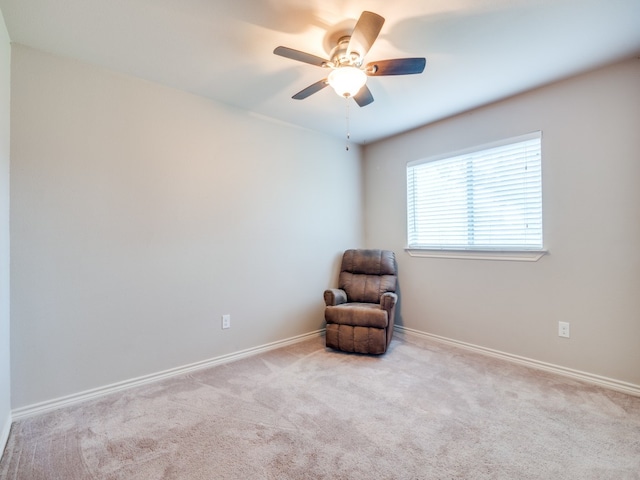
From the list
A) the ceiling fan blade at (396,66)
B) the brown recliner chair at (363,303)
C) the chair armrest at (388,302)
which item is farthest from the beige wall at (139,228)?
the ceiling fan blade at (396,66)

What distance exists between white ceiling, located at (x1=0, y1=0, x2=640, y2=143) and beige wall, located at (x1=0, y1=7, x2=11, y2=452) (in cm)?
22

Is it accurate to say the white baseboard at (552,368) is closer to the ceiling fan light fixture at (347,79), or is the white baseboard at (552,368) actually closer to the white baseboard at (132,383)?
the white baseboard at (132,383)

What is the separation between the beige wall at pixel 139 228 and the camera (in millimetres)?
1987

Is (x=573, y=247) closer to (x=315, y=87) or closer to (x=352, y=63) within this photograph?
(x=352, y=63)

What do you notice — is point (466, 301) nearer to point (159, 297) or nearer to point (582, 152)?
point (582, 152)

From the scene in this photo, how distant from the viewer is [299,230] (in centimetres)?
338

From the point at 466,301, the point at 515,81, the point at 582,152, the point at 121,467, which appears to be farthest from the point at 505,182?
the point at 121,467

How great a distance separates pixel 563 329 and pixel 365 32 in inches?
105

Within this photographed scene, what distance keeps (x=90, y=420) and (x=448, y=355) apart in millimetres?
2822

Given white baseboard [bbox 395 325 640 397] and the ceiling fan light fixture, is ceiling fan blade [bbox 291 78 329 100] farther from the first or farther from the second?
white baseboard [bbox 395 325 640 397]

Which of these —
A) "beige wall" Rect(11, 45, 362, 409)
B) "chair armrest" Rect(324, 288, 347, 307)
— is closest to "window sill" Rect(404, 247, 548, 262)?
"chair armrest" Rect(324, 288, 347, 307)

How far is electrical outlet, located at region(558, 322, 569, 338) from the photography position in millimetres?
2482

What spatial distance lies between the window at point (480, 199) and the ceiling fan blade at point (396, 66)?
4.94 feet

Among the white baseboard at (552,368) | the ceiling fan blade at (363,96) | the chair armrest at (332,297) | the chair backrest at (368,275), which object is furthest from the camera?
the chair backrest at (368,275)
